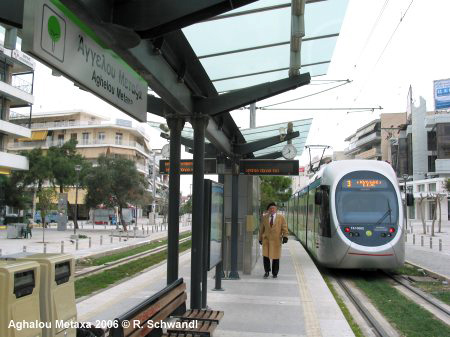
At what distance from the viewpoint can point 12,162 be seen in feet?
141

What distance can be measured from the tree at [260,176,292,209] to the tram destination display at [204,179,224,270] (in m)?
38.7

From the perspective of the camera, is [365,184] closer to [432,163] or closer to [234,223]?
[234,223]

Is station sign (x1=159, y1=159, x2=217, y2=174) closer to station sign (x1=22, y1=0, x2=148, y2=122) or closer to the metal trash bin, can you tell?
station sign (x1=22, y1=0, x2=148, y2=122)

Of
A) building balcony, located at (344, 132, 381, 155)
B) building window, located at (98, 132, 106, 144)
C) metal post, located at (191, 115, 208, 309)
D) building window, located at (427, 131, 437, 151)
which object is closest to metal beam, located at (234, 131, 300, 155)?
metal post, located at (191, 115, 208, 309)

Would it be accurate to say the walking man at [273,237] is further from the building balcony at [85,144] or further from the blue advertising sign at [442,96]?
the building balcony at [85,144]

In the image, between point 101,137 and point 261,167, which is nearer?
point 261,167

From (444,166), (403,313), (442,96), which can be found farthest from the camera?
(442,96)

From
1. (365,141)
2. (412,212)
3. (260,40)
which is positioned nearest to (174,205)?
(260,40)

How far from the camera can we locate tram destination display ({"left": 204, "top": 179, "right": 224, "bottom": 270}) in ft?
24.1

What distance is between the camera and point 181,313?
6277 mm

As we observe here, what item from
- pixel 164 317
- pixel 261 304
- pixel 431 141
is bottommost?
pixel 261 304

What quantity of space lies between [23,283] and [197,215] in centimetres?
435

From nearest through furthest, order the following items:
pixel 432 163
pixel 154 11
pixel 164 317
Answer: pixel 154 11 < pixel 164 317 < pixel 432 163

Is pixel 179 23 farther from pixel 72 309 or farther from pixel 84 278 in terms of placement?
pixel 84 278
